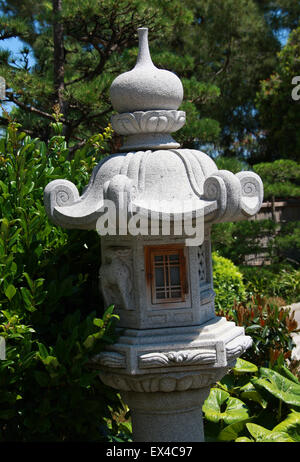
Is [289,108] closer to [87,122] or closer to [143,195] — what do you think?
[87,122]

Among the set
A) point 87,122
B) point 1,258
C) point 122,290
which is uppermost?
point 87,122

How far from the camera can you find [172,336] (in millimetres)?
3090

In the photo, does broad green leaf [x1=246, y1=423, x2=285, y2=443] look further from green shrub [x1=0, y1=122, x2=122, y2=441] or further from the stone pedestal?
green shrub [x1=0, y1=122, x2=122, y2=441]

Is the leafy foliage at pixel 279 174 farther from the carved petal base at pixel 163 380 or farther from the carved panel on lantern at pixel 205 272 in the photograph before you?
the carved petal base at pixel 163 380

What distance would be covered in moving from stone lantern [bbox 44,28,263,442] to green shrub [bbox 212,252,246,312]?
11.6ft

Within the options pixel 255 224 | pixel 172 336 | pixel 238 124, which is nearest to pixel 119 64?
pixel 255 224

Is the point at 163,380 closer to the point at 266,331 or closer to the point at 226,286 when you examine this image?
the point at 266,331

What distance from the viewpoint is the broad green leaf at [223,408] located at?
3904 mm

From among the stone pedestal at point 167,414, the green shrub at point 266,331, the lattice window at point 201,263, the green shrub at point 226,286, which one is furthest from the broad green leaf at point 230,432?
the green shrub at point 226,286

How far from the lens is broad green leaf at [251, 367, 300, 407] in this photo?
3.83 m

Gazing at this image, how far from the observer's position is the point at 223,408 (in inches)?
163

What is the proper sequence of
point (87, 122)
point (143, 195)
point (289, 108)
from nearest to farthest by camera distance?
1. point (143, 195)
2. point (87, 122)
3. point (289, 108)

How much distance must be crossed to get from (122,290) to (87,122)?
4793mm

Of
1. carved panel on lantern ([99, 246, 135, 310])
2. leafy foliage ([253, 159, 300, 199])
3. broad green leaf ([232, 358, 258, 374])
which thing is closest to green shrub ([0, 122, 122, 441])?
carved panel on lantern ([99, 246, 135, 310])
